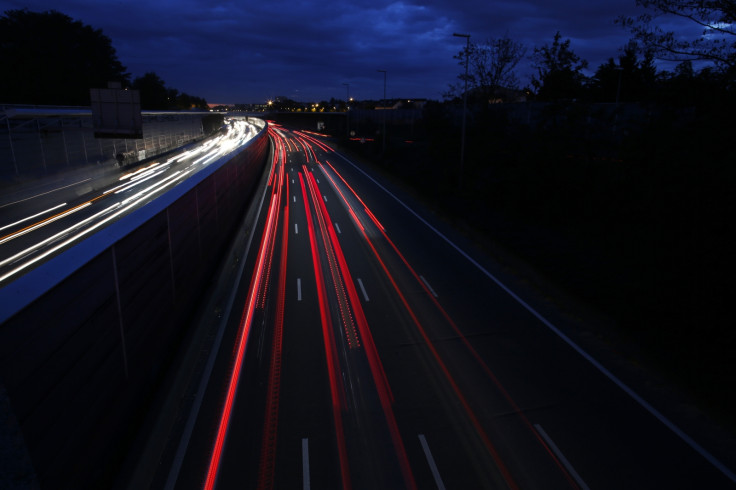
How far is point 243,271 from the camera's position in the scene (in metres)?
16.6

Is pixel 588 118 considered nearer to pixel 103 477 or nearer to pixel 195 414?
pixel 195 414

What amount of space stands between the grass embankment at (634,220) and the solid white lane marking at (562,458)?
12.2ft

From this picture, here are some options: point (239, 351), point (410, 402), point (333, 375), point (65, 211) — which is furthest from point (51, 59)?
point (410, 402)

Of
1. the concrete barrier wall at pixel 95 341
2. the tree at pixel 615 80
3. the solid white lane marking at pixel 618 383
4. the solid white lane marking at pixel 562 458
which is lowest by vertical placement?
the solid white lane marking at pixel 618 383

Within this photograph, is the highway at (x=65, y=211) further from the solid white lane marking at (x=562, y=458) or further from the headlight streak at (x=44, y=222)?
the solid white lane marking at (x=562, y=458)

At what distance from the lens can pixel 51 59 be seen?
6259 cm

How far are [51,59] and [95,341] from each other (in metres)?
75.0

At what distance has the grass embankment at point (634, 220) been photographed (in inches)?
434

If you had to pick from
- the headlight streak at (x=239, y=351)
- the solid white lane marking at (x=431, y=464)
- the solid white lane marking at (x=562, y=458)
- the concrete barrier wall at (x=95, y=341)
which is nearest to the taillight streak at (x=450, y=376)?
the solid white lane marking at (x=562, y=458)

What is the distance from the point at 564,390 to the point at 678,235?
6909 mm

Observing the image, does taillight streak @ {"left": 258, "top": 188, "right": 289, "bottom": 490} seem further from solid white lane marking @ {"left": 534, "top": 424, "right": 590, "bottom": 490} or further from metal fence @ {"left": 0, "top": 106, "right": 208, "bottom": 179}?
metal fence @ {"left": 0, "top": 106, "right": 208, "bottom": 179}

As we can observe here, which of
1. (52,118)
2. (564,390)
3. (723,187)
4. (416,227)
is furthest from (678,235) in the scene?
(52,118)

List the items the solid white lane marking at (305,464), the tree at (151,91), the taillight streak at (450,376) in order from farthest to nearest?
the tree at (151,91), the taillight streak at (450,376), the solid white lane marking at (305,464)

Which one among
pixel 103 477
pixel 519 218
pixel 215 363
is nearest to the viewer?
pixel 103 477
